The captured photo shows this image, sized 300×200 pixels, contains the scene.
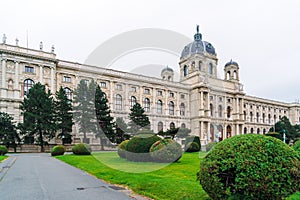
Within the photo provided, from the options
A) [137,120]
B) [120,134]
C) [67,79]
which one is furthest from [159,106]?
[67,79]

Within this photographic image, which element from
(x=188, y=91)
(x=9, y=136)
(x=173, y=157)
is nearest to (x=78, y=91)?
(x=9, y=136)

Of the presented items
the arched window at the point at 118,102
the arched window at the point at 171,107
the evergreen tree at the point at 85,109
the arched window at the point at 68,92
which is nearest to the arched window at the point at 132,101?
the arched window at the point at 118,102

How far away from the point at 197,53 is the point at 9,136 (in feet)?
174

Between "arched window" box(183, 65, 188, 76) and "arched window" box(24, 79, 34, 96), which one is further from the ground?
"arched window" box(183, 65, 188, 76)

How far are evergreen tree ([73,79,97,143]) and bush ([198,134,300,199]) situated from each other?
3433cm

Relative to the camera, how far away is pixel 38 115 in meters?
33.8

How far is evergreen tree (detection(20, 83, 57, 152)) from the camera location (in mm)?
33312

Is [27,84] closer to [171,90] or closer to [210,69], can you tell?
[171,90]

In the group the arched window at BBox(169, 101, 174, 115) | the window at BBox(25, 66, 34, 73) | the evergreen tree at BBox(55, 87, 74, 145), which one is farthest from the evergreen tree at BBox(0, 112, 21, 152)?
the arched window at BBox(169, 101, 174, 115)

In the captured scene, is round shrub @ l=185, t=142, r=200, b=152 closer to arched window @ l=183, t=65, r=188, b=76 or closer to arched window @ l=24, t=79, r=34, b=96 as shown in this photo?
Answer: arched window @ l=24, t=79, r=34, b=96

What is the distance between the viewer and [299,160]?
5598 mm

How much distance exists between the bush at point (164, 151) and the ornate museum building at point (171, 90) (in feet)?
97.2

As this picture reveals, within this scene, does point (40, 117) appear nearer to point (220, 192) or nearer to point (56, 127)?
point (56, 127)

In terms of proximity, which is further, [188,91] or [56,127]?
[188,91]
